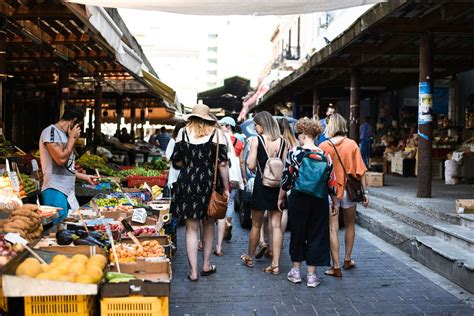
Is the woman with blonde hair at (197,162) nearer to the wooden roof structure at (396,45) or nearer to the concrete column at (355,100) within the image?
the wooden roof structure at (396,45)

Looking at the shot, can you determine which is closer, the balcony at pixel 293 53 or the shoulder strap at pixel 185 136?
the shoulder strap at pixel 185 136

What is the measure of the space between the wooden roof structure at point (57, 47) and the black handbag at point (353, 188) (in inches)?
143

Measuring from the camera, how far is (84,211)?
21.5ft

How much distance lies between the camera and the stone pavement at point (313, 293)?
542cm

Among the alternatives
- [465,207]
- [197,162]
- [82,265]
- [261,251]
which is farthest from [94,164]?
[82,265]

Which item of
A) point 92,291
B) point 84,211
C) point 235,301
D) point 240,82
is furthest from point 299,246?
point 240,82

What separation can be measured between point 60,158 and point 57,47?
234 inches

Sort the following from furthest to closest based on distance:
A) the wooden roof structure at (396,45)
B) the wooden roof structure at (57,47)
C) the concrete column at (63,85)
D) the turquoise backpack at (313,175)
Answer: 1. the concrete column at (63,85)
2. the wooden roof structure at (396,45)
3. the wooden roof structure at (57,47)
4. the turquoise backpack at (313,175)

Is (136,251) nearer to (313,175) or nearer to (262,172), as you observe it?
(313,175)

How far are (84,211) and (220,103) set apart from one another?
32.5 meters

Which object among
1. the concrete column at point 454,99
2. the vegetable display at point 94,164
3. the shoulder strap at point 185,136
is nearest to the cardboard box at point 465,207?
the shoulder strap at point 185,136

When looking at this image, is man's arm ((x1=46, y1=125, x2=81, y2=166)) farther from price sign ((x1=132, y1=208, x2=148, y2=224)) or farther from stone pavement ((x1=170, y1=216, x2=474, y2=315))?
stone pavement ((x1=170, y1=216, x2=474, y2=315))

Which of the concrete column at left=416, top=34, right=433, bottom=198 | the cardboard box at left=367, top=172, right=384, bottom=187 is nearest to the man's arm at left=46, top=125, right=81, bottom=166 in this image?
the concrete column at left=416, top=34, right=433, bottom=198

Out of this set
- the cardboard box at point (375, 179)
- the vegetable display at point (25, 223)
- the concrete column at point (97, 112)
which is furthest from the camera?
the concrete column at point (97, 112)
